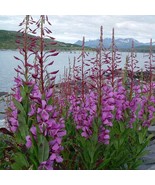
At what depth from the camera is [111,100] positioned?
3674 mm

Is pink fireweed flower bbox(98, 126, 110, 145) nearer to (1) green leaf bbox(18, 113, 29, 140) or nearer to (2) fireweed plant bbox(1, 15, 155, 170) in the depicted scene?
(2) fireweed plant bbox(1, 15, 155, 170)

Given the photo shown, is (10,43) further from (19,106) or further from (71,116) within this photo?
(19,106)

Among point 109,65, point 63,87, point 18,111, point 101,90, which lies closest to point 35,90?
point 18,111

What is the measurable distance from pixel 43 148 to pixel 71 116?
210 cm

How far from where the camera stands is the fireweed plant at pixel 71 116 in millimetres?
2916

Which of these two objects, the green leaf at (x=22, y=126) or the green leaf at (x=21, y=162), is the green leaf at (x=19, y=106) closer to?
the green leaf at (x=22, y=126)

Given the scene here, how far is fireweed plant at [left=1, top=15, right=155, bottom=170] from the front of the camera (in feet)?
9.57

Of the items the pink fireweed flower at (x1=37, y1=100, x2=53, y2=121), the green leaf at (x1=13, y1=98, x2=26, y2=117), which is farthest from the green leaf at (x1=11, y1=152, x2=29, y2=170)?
the pink fireweed flower at (x1=37, y1=100, x2=53, y2=121)

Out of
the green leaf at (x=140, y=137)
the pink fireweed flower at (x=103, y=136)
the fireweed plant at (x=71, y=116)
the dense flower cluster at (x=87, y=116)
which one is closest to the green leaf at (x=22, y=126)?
the fireweed plant at (x=71, y=116)

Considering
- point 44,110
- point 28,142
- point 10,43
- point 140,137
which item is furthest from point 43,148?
point 10,43

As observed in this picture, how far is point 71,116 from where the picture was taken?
4961mm
